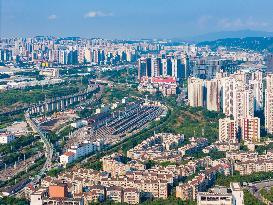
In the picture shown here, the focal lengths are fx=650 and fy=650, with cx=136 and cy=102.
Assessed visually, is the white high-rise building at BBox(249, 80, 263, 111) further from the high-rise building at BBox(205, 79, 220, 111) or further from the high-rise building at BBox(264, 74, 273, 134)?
the high-rise building at BBox(264, 74, 273, 134)

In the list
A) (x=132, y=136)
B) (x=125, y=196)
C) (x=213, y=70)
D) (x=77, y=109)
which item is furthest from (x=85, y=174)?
(x=213, y=70)

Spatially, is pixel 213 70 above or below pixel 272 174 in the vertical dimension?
above

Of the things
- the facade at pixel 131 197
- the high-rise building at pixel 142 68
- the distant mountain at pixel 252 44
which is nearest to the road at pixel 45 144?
the facade at pixel 131 197

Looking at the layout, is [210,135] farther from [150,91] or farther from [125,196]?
[150,91]

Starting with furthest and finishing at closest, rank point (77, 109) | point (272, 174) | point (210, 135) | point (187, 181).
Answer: point (77, 109) → point (210, 135) → point (272, 174) → point (187, 181)

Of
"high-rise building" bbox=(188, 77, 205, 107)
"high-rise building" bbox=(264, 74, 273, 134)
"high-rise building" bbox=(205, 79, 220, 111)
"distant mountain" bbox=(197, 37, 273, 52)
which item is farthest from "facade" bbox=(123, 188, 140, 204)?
"distant mountain" bbox=(197, 37, 273, 52)

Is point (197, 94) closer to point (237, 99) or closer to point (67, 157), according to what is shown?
point (237, 99)

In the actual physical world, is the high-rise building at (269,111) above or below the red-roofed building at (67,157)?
above

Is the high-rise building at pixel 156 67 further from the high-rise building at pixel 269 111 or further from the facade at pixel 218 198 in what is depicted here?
the facade at pixel 218 198

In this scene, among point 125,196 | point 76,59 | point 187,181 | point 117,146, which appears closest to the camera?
point 125,196
